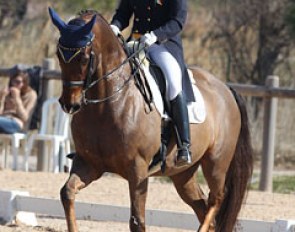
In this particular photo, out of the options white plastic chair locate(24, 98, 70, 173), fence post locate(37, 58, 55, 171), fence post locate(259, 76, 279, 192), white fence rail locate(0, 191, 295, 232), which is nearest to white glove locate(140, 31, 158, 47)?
white fence rail locate(0, 191, 295, 232)

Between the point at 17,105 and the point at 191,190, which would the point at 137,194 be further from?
the point at 17,105

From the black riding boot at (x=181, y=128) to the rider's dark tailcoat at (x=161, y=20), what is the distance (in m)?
0.23

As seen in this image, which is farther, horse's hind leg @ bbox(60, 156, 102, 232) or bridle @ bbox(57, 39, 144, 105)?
horse's hind leg @ bbox(60, 156, 102, 232)

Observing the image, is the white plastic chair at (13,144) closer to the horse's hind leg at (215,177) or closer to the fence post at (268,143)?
the fence post at (268,143)

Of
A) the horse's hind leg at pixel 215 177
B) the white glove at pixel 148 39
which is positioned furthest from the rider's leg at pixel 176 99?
the horse's hind leg at pixel 215 177

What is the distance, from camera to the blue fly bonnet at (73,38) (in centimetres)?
646

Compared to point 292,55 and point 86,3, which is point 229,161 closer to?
point 292,55

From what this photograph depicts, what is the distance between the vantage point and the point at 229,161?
26.8 feet

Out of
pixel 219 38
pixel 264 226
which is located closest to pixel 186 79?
pixel 264 226

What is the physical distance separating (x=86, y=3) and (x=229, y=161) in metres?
14.3

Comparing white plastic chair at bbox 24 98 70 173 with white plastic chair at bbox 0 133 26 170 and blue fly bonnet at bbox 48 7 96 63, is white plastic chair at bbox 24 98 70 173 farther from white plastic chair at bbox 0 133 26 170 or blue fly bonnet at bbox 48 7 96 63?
blue fly bonnet at bbox 48 7 96 63

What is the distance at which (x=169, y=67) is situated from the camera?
24.1 ft

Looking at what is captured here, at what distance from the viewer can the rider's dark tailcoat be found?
733 cm

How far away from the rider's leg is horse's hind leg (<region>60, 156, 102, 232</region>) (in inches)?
28.3
